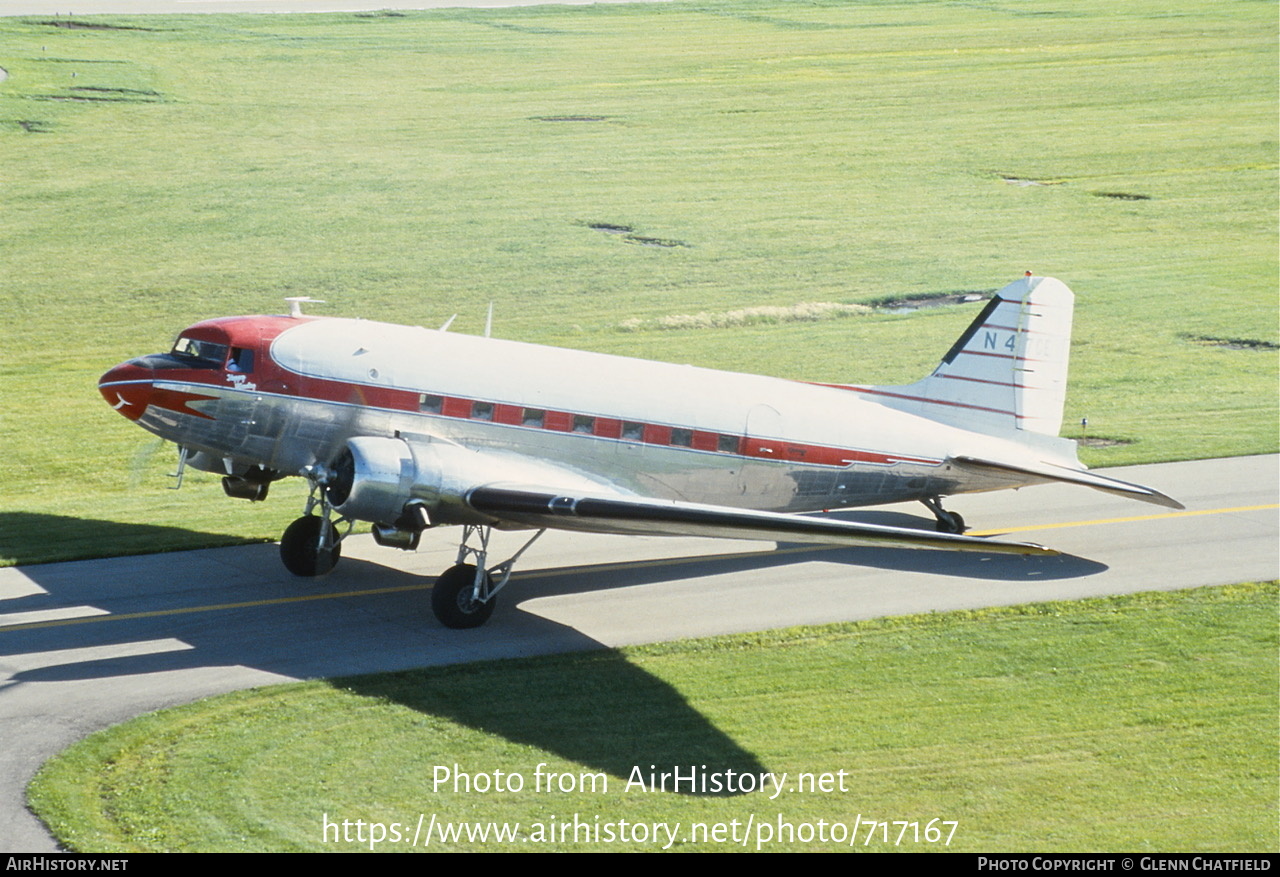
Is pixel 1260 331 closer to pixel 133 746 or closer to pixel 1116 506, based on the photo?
pixel 1116 506

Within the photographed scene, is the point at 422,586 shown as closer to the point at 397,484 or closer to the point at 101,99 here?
the point at 397,484

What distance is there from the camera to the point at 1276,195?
6128 cm

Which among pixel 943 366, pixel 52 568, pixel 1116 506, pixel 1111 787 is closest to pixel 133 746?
pixel 52 568

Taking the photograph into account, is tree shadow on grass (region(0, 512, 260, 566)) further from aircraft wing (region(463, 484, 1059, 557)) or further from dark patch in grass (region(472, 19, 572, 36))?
dark patch in grass (region(472, 19, 572, 36))

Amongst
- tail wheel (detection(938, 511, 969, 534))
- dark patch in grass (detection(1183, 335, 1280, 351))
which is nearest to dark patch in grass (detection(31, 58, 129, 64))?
dark patch in grass (detection(1183, 335, 1280, 351))

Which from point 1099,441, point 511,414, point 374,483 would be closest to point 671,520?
point 511,414

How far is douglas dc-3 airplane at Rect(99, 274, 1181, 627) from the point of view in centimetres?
2155

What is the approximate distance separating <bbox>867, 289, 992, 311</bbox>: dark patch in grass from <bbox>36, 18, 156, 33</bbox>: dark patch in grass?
43.5m

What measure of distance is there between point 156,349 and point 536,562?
64.4ft

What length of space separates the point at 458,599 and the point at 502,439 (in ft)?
9.19

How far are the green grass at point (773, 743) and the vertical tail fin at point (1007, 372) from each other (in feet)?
16.1

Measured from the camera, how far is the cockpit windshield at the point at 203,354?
77.6 feet

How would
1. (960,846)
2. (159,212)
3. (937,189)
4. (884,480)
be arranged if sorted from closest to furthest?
(960,846) → (884,480) → (159,212) → (937,189)

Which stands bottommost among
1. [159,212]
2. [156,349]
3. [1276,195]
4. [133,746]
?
[133,746]
